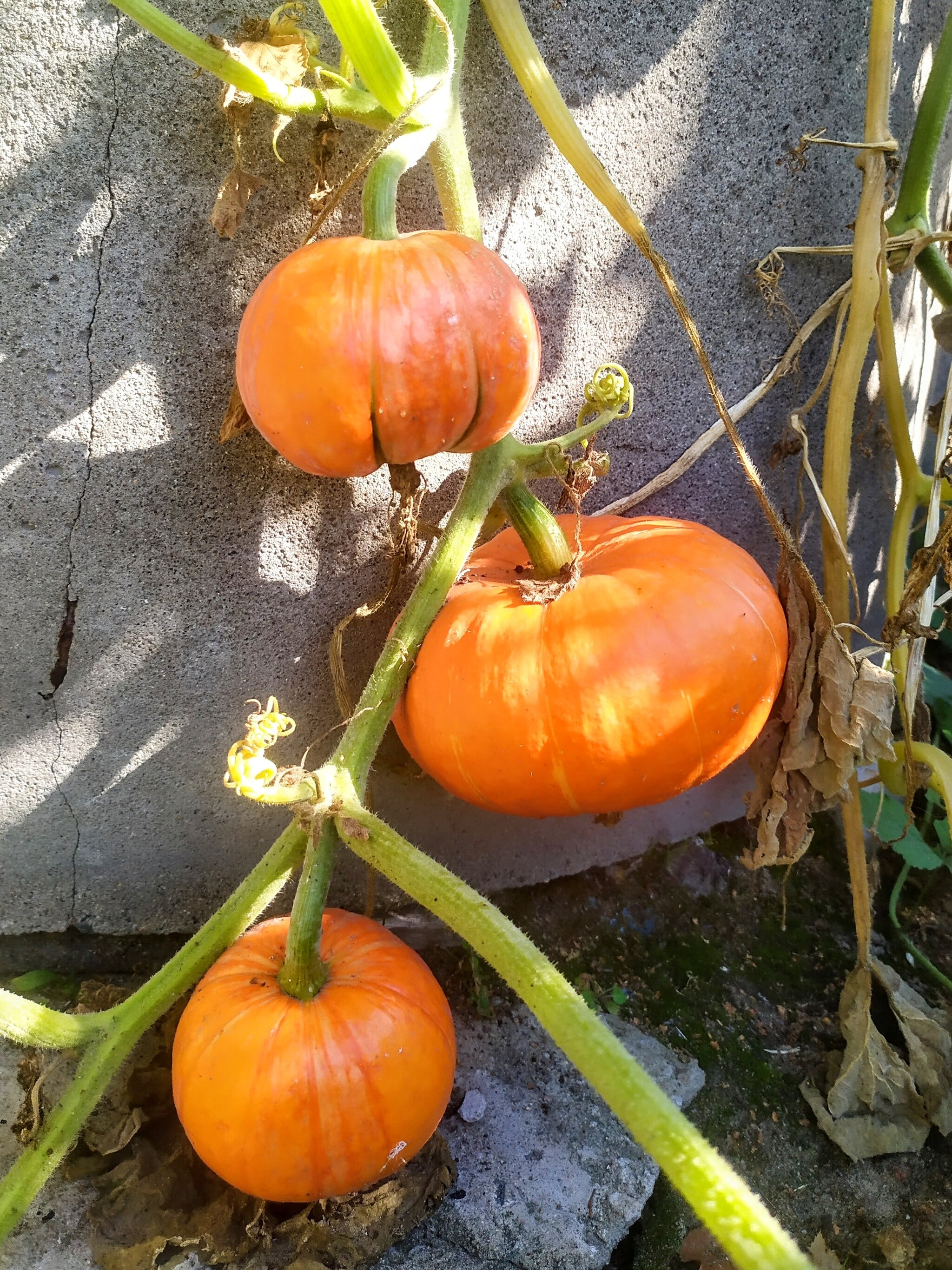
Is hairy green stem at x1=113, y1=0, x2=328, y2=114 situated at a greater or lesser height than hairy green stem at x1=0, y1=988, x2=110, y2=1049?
greater

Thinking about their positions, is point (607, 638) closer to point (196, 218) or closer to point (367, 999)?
point (367, 999)

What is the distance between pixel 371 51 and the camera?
1074mm

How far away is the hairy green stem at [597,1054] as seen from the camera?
2.62ft

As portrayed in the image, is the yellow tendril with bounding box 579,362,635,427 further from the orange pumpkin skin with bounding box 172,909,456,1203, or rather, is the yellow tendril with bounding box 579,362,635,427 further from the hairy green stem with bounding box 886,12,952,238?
the orange pumpkin skin with bounding box 172,909,456,1203

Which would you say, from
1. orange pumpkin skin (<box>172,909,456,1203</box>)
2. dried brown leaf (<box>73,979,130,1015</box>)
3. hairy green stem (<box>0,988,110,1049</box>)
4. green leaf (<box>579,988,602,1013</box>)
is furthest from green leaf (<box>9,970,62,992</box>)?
green leaf (<box>579,988,602,1013</box>)

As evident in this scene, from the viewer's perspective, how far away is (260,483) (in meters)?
1.43

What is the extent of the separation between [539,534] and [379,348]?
0.40m

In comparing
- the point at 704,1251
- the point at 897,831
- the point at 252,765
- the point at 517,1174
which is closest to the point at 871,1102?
the point at 704,1251

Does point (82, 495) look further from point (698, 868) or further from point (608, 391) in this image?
point (698, 868)

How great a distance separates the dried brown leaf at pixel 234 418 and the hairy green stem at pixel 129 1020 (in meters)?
0.60

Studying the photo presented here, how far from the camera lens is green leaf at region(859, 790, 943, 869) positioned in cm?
175

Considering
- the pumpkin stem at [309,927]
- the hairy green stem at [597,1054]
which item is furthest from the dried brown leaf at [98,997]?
the hairy green stem at [597,1054]

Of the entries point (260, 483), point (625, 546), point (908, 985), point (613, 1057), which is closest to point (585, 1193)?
point (613, 1057)

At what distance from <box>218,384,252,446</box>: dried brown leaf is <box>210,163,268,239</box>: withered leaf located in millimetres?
217
